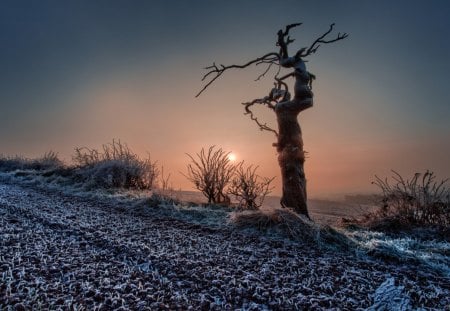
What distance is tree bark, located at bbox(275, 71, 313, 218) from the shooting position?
5793 millimetres

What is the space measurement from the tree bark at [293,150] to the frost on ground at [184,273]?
7.79 feet

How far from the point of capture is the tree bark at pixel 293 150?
228 inches

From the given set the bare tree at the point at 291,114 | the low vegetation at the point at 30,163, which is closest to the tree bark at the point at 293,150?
the bare tree at the point at 291,114

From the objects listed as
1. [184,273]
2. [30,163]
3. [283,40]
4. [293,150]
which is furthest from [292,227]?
[30,163]

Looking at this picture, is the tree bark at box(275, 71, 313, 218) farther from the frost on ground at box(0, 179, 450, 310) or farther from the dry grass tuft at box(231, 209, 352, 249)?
the frost on ground at box(0, 179, 450, 310)

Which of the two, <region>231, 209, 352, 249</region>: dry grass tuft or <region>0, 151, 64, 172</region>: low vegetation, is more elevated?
<region>0, 151, 64, 172</region>: low vegetation

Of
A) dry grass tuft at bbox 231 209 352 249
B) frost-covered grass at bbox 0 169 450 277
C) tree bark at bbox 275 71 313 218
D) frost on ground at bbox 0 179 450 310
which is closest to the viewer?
frost on ground at bbox 0 179 450 310

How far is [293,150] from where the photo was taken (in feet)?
19.1

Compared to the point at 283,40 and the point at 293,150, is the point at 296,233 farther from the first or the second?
the point at 283,40

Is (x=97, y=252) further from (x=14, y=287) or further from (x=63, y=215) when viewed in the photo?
(x=63, y=215)

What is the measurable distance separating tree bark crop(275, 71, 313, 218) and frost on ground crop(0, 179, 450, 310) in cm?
237

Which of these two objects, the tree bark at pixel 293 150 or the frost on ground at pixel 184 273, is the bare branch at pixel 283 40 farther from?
the frost on ground at pixel 184 273

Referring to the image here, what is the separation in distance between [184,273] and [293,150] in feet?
12.5

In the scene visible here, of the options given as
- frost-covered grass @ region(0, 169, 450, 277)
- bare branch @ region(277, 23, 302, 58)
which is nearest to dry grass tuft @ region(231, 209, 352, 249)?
frost-covered grass @ region(0, 169, 450, 277)
